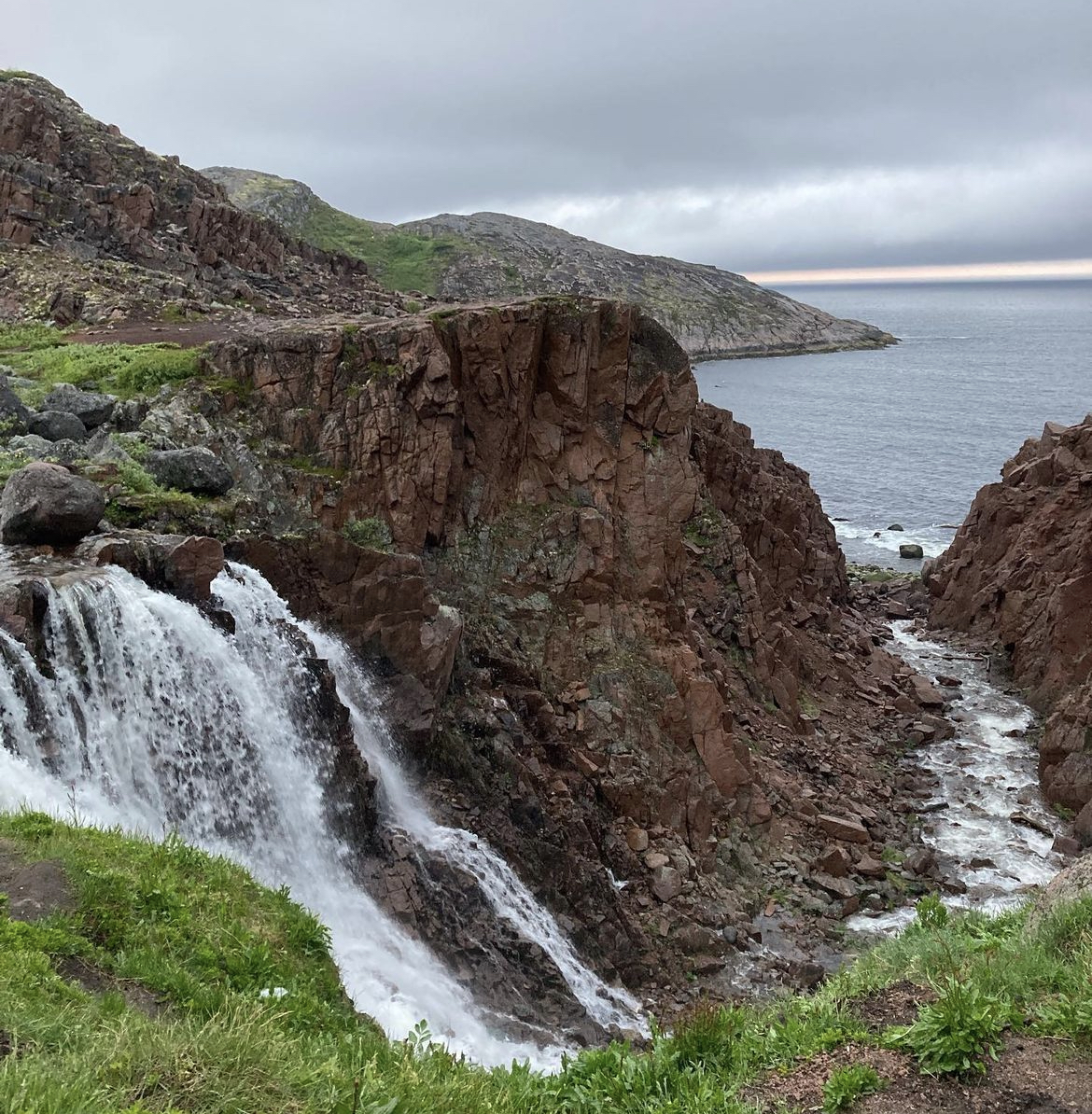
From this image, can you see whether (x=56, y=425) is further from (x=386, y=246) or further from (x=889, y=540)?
(x=386, y=246)

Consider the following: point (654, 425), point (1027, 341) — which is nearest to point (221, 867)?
point (654, 425)

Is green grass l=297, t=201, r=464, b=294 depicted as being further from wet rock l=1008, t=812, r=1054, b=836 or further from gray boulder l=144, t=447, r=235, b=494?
wet rock l=1008, t=812, r=1054, b=836

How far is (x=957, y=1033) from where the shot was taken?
7961mm

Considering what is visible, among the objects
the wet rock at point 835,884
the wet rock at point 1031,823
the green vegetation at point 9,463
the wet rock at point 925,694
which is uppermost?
the green vegetation at point 9,463

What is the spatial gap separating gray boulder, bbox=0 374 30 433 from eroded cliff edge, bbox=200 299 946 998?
15.3ft

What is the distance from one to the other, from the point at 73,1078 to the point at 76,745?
376 inches

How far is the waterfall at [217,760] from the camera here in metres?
14.2

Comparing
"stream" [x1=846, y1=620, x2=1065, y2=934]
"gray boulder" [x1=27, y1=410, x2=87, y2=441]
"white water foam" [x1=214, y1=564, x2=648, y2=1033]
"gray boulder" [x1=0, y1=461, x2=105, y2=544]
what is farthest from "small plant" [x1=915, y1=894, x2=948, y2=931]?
"gray boulder" [x1=27, y1=410, x2=87, y2=441]

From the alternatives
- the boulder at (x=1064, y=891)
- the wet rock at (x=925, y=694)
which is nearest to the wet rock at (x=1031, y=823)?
the wet rock at (x=925, y=694)

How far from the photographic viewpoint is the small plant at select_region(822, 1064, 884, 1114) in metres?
7.68

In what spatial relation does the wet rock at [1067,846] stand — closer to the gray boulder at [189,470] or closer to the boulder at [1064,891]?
the boulder at [1064,891]

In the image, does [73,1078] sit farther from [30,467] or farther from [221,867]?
[30,467]

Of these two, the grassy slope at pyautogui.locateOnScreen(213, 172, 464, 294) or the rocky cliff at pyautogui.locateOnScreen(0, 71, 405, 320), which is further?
the grassy slope at pyautogui.locateOnScreen(213, 172, 464, 294)

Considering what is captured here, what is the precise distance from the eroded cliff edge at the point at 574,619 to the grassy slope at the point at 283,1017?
33.8 ft
